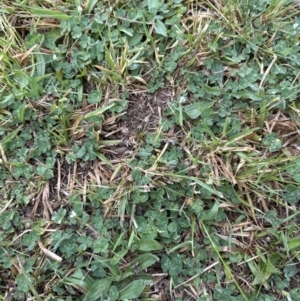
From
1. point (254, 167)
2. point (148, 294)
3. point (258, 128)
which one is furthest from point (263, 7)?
point (148, 294)

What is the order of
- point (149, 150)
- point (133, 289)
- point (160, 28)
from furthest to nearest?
point (160, 28) → point (149, 150) → point (133, 289)

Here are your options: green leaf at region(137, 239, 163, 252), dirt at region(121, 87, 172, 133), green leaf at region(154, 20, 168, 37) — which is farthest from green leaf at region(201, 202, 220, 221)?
green leaf at region(154, 20, 168, 37)

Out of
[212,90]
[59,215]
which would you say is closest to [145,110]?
[212,90]

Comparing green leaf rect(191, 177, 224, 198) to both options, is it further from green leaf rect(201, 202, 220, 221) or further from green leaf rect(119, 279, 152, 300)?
green leaf rect(119, 279, 152, 300)

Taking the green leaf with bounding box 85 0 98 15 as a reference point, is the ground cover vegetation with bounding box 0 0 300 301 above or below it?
below

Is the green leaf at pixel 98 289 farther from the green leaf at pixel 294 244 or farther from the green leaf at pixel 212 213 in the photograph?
the green leaf at pixel 294 244

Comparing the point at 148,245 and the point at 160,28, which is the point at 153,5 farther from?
the point at 148,245

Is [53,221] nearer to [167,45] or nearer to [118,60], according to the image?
[118,60]
